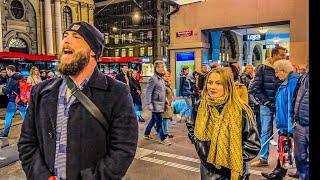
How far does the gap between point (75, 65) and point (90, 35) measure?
0.82 ft

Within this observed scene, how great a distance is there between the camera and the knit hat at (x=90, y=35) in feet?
7.34

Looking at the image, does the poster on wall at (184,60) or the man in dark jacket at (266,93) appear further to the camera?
the poster on wall at (184,60)

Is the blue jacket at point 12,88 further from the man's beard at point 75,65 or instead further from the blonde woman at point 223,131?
the man's beard at point 75,65

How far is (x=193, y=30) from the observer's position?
15250 mm

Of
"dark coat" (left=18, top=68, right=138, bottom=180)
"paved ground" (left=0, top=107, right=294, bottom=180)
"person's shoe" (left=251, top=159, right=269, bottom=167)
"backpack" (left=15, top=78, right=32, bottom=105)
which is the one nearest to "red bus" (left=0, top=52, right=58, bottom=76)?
"backpack" (left=15, top=78, right=32, bottom=105)

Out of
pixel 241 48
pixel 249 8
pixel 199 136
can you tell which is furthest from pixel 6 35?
pixel 199 136

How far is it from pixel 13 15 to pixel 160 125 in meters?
38.0

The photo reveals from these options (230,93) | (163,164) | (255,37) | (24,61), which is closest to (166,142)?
(163,164)

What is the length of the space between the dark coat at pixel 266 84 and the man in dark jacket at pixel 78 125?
4.25 m

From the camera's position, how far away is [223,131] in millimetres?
2977

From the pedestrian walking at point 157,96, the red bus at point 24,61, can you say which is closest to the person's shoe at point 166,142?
the pedestrian walking at point 157,96

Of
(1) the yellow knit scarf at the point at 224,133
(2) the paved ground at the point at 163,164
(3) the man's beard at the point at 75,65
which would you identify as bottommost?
(2) the paved ground at the point at 163,164

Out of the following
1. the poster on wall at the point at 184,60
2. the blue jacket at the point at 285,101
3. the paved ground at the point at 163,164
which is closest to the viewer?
the blue jacket at the point at 285,101
